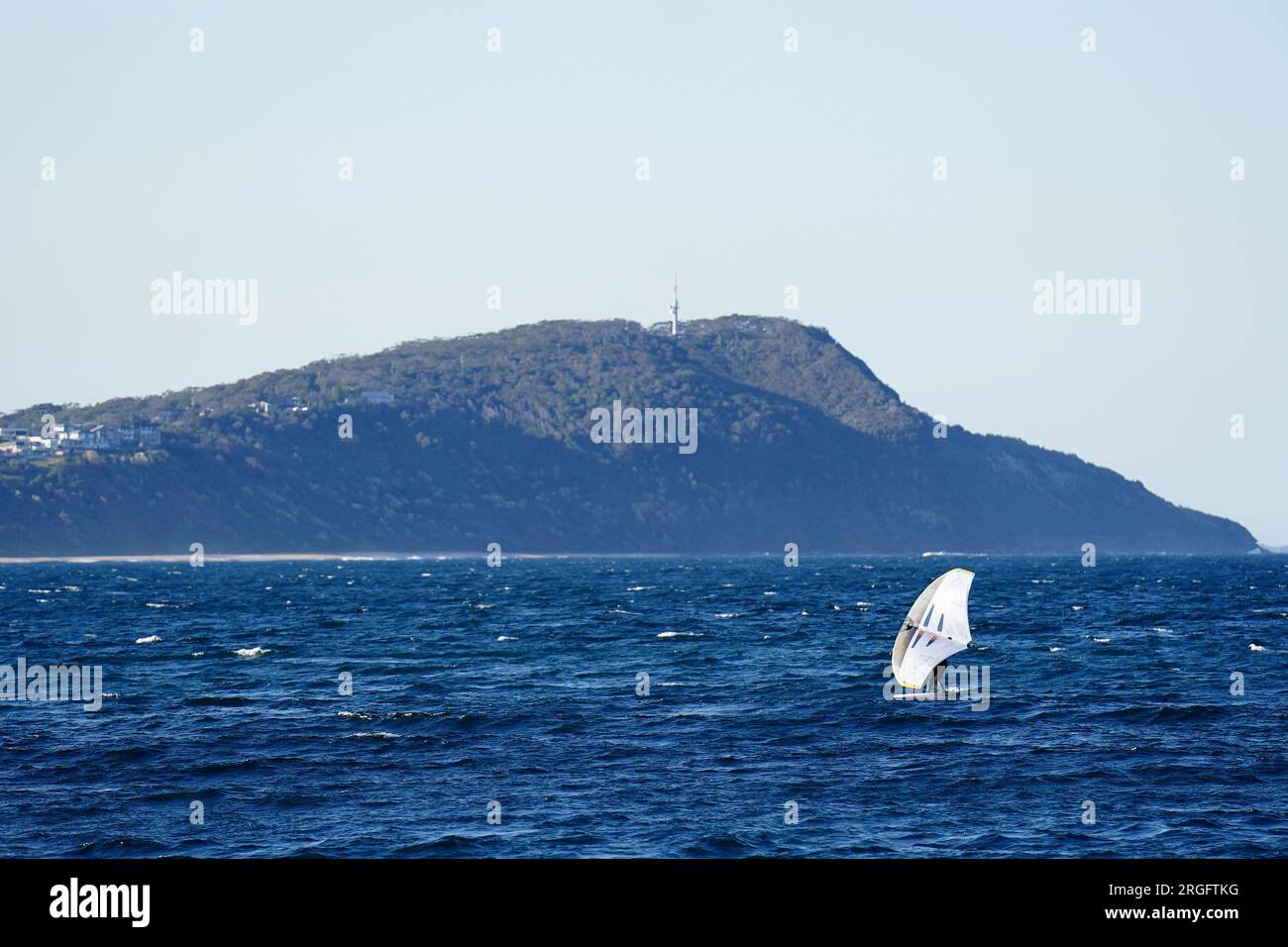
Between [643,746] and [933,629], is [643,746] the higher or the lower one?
the lower one

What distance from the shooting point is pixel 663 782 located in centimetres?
3216

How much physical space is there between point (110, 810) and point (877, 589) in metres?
107

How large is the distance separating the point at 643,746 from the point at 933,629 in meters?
7.77

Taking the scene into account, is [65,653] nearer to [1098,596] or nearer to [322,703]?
[322,703]

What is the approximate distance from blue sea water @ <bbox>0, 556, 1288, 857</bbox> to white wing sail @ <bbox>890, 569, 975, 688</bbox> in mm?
1616

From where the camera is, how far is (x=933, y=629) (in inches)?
1497

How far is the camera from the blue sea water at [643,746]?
27.4 m

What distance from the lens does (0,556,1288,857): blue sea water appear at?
2739 cm

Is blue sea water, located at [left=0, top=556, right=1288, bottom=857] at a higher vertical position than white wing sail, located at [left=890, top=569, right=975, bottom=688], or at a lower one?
lower

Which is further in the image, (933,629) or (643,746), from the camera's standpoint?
(933,629)

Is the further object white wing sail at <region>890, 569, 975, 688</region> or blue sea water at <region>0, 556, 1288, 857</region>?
white wing sail at <region>890, 569, 975, 688</region>

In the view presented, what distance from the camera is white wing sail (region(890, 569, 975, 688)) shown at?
3434 cm

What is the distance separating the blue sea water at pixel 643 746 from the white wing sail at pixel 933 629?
1616 millimetres
